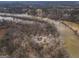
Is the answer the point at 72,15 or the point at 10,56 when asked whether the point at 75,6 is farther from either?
the point at 10,56

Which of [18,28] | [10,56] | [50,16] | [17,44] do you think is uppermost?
[50,16]

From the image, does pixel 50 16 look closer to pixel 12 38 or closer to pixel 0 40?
pixel 12 38

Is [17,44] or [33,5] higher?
[33,5]

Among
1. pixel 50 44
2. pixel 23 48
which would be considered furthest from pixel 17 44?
pixel 50 44

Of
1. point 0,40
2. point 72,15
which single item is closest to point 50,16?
point 72,15

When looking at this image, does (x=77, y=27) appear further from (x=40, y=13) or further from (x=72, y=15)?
(x=40, y=13)

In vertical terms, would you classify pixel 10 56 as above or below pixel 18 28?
below

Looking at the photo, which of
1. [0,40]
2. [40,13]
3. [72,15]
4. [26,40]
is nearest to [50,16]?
[40,13]
